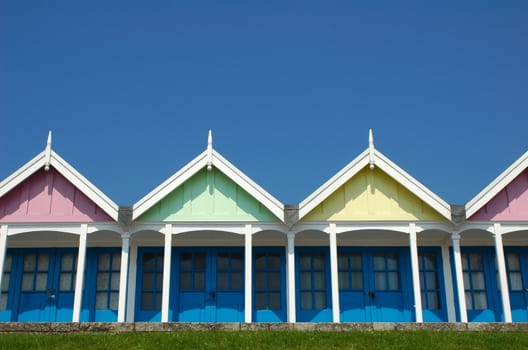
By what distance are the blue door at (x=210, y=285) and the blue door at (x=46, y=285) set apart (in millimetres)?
3437

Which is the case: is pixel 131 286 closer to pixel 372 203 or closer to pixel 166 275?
pixel 166 275

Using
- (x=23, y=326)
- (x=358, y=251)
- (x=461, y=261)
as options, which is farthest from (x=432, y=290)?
(x=23, y=326)

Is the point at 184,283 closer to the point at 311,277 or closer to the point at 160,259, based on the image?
the point at 160,259

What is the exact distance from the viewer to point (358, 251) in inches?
791

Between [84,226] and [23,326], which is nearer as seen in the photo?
[23,326]

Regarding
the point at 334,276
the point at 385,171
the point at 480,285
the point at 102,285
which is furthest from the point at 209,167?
the point at 480,285

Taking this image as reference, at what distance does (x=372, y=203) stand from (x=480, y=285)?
464 centimetres

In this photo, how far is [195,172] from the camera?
18.5 metres

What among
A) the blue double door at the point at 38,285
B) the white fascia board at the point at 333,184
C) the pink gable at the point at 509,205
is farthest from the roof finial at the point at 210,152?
the pink gable at the point at 509,205

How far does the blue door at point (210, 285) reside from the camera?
760 inches

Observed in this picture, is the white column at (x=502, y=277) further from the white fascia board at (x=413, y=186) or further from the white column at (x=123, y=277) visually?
the white column at (x=123, y=277)

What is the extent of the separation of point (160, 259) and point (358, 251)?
625cm

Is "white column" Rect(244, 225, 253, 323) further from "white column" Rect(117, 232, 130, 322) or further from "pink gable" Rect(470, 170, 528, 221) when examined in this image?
"pink gable" Rect(470, 170, 528, 221)

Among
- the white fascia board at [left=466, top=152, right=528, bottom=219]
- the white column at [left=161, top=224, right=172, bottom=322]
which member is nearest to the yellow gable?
the white fascia board at [left=466, top=152, right=528, bottom=219]
